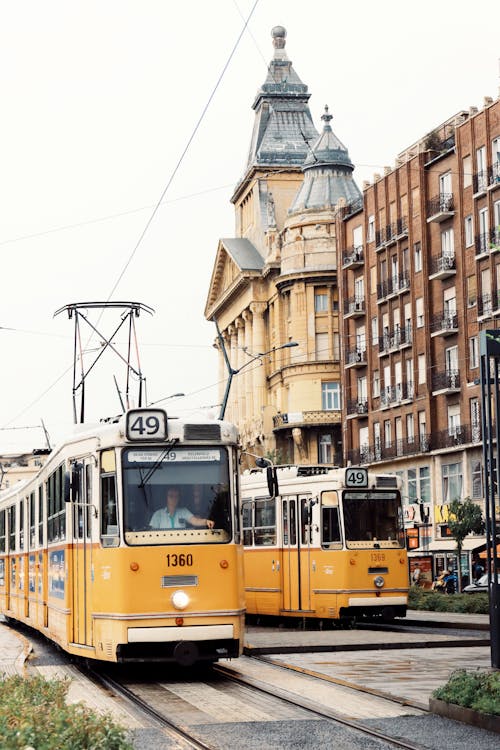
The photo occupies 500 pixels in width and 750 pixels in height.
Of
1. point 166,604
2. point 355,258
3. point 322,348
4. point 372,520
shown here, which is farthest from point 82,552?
point 322,348

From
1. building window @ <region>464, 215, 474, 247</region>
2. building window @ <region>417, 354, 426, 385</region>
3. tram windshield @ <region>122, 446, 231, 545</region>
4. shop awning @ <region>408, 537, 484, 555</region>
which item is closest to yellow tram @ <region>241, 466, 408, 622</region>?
tram windshield @ <region>122, 446, 231, 545</region>

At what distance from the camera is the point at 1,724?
879cm

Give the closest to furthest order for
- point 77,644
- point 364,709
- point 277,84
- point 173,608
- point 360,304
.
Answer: point 364,709
point 173,608
point 77,644
point 360,304
point 277,84

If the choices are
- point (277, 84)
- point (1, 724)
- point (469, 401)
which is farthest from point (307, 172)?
point (1, 724)

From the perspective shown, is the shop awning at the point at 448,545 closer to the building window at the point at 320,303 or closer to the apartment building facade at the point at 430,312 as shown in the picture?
the apartment building facade at the point at 430,312

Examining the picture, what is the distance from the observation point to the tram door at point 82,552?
17.0 metres

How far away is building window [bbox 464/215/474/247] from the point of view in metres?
61.2

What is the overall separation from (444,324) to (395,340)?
6.41m

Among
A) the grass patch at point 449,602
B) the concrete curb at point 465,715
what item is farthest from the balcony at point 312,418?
the concrete curb at point 465,715

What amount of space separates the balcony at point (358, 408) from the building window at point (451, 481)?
1089 cm

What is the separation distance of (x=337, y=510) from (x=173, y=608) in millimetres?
11805

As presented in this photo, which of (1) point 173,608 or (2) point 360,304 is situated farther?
(2) point 360,304

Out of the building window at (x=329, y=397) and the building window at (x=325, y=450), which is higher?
the building window at (x=329, y=397)

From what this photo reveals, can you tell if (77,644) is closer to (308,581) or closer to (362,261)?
(308,581)
